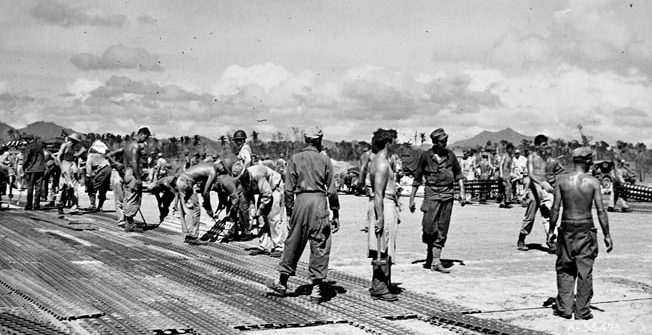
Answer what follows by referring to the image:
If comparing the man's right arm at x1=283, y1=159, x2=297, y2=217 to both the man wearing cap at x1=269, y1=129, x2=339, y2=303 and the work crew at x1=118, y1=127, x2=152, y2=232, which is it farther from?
the work crew at x1=118, y1=127, x2=152, y2=232

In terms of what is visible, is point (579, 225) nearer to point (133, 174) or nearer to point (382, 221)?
point (382, 221)

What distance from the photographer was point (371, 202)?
845 centimetres

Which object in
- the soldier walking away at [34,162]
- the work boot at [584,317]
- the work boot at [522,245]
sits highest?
the soldier walking away at [34,162]

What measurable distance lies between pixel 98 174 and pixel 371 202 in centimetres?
1140

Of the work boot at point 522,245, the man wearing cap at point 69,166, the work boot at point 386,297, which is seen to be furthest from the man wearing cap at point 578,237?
the man wearing cap at point 69,166

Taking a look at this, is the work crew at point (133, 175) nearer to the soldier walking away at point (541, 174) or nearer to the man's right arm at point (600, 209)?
the soldier walking away at point (541, 174)

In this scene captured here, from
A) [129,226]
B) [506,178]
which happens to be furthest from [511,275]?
[506,178]

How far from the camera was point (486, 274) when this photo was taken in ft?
33.2

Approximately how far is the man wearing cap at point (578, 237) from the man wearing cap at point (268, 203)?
517 centimetres

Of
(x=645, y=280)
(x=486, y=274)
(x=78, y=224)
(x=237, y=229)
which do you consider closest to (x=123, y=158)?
(x=78, y=224)

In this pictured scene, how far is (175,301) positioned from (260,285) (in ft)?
4.60

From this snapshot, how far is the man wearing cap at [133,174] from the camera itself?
583 inches

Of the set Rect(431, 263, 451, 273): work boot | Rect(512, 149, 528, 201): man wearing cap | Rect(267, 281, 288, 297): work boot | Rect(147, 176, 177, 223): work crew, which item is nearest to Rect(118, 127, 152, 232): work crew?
Rect(147, 176, 177, 223): work crew

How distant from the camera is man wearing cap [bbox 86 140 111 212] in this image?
18122 mm
